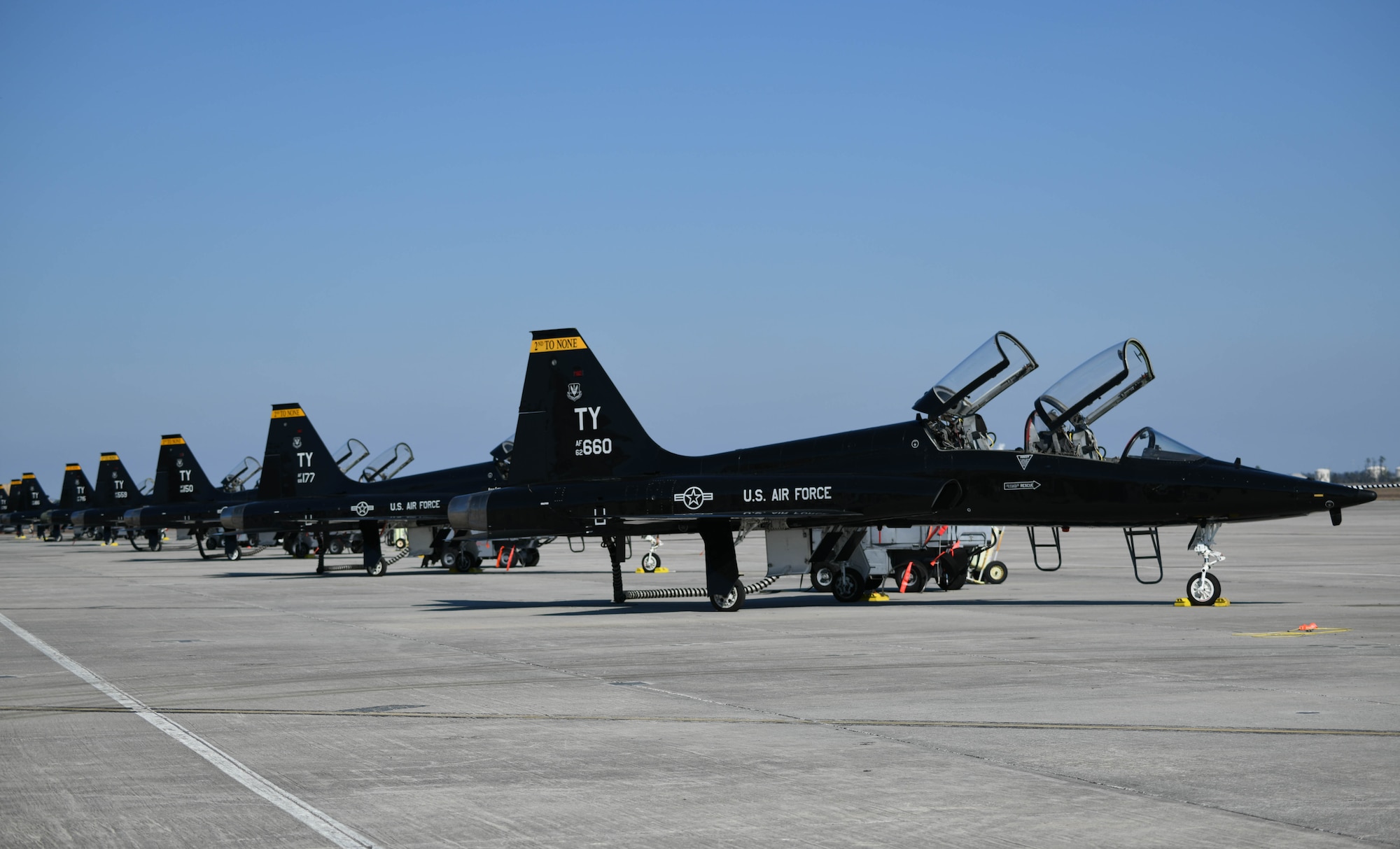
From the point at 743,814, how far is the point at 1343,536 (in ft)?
155

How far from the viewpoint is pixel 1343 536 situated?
4828 cm

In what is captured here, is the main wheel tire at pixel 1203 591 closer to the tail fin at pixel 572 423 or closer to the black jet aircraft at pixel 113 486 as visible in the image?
the tail fin at pixel 572 423

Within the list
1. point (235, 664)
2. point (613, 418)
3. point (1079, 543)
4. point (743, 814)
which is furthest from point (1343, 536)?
point (743, 814)

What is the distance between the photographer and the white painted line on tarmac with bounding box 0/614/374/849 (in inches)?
255

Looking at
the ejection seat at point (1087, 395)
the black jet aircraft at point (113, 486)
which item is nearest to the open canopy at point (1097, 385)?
the ejection seat at point (1087, 395)

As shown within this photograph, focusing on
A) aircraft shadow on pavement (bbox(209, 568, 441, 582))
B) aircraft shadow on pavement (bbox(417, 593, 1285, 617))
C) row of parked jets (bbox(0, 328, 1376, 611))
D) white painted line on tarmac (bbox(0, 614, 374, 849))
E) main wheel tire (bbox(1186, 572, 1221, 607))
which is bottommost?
white painted line on tarmac (bbox(0, 614, 374, 849))

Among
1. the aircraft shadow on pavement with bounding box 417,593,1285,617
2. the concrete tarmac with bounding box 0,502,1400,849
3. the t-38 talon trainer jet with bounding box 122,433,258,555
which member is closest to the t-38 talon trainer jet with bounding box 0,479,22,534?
the t-38 talon trainer jet with bounding box 122,433,258,555

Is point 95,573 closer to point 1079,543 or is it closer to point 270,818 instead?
point 1079,543

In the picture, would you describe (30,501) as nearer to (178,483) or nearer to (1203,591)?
(178,483)

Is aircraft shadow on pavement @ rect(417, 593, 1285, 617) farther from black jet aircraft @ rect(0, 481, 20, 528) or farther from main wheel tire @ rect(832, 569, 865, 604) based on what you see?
black jet aircraft @ rect(0, 481, 20, 528)

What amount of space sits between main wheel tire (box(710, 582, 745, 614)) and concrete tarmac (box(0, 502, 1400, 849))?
29 centimetres

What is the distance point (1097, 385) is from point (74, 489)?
7665 cm

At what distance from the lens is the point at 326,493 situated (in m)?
38.2

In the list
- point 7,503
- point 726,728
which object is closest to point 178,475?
point 726,728
